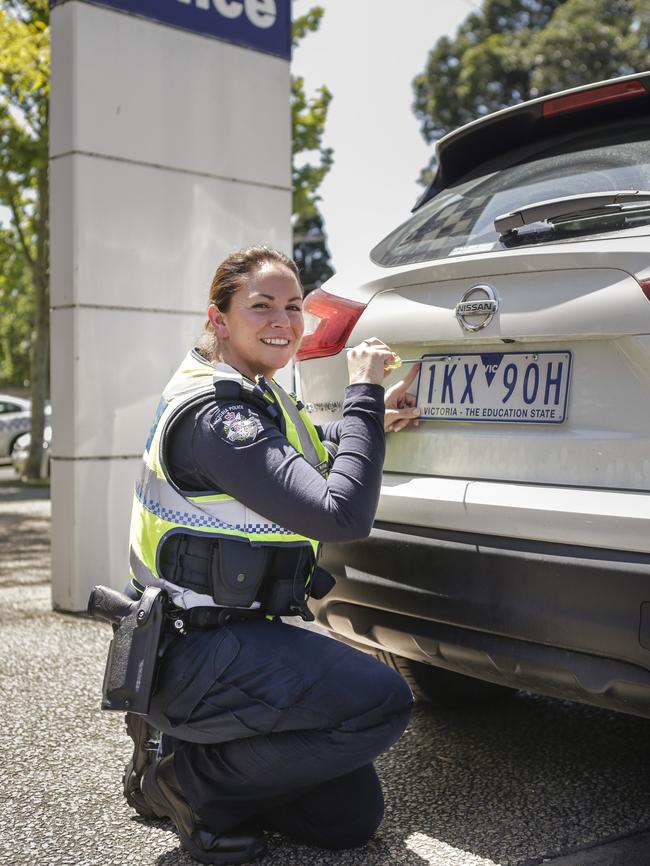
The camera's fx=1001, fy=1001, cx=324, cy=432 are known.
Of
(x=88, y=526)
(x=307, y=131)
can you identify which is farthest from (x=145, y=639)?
(x=307, y=131)

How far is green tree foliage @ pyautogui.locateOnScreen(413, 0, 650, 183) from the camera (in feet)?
78.9

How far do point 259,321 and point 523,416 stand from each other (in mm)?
712

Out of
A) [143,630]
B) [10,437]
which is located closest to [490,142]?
[143,630]

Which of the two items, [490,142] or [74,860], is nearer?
[74,860]

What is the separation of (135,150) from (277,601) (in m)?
3.46

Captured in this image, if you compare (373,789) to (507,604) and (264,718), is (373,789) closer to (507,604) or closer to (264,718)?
(264,718)

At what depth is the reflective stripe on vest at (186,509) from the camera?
7.79ft

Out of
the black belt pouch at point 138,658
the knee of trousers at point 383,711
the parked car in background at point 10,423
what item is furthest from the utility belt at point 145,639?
the parked car in background at point 10,423

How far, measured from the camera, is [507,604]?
7.59ft

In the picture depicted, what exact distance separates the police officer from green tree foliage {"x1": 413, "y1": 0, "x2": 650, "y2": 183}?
23097mm

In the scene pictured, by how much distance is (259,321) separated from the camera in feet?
8.44

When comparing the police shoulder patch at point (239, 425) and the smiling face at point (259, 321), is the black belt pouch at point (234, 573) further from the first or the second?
the smiling face at point (259, 321)

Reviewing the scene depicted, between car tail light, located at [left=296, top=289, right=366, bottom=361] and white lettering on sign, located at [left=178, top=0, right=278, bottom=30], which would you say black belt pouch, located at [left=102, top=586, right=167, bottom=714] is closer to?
car tail light, located at [left=296, top=289, right=366, bottom=361]

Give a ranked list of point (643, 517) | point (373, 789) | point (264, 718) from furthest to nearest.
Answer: point (373, 789) → point (264, 718) → point (643, 517)
